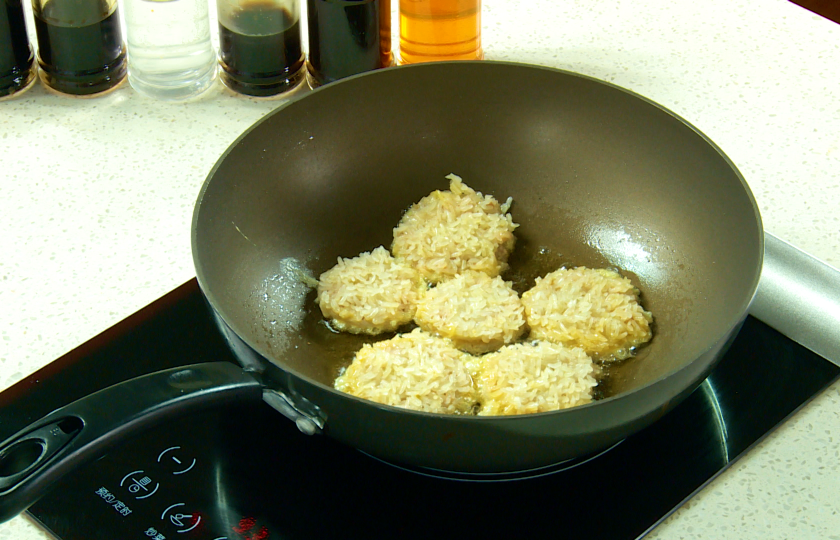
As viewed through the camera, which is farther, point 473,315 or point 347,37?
point 347,37

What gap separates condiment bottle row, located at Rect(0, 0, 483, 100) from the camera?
1.13 meters

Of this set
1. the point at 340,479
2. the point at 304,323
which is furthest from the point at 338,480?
the point at 304,323

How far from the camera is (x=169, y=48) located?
1.18m

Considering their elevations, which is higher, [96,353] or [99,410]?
[99,410]

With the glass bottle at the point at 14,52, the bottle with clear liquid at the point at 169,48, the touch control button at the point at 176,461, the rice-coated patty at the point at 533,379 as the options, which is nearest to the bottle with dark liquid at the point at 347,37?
the bottle with clear liquid at the point at 169,48

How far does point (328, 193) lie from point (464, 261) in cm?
18

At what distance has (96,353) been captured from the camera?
872 mm

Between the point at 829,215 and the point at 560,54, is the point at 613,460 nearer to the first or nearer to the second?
the point at 829,215

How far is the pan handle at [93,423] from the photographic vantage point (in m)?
0.57

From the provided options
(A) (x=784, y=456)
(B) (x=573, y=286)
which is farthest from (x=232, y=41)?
(A) (x=784, y=456)

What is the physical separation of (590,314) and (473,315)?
12 centimetres

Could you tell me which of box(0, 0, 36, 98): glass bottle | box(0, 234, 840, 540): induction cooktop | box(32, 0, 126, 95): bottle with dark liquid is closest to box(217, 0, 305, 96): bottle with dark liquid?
box(32, 0, 126, 95): bottle with dark liquid

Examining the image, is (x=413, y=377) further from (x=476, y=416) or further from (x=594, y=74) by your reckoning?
(x=594, y=74)

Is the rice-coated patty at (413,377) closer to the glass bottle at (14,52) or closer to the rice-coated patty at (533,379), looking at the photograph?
the rice-coated patty at (533,379)
